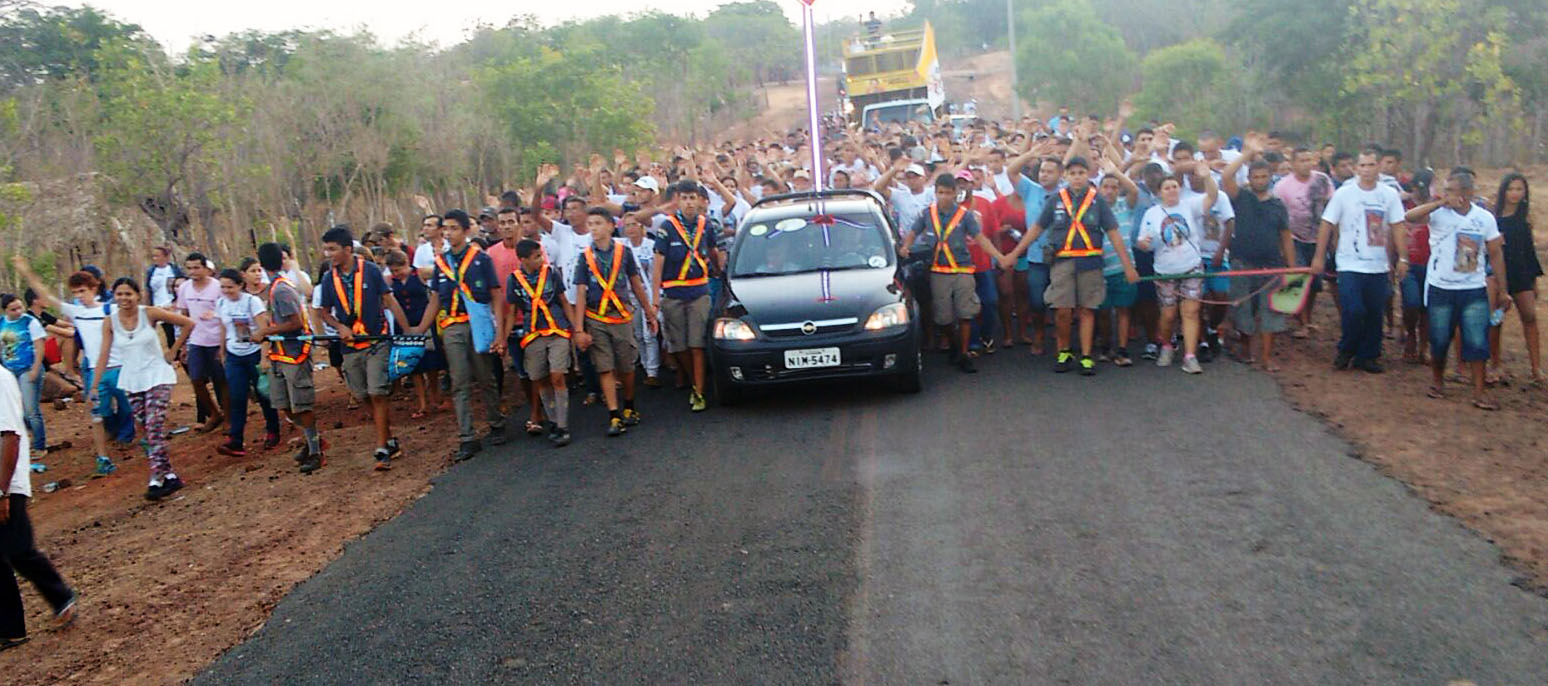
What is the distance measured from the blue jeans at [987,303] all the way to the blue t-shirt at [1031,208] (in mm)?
332

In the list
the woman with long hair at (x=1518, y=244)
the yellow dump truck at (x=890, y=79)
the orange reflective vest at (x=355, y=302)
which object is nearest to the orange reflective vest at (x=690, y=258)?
the orange reflective vest at (x=355, y=302)

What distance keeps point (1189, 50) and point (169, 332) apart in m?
33.3

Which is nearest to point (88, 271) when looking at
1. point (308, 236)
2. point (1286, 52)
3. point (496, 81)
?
point (308, 236)

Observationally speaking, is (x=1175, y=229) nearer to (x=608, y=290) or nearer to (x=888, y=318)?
(x=888, y=318)

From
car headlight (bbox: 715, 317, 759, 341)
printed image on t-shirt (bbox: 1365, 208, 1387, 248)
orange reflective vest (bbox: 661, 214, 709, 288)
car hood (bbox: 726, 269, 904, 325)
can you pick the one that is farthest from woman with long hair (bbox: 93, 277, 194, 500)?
printed image on t-shirt (bbox: 1365, 208, 1387, 248)

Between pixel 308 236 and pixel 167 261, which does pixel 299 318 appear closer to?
pixel 167 261

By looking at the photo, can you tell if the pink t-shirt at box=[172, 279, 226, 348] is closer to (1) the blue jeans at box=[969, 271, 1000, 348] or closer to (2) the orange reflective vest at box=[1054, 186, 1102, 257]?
(1) the blue jeans at box=[969, 271, 1000, 348]

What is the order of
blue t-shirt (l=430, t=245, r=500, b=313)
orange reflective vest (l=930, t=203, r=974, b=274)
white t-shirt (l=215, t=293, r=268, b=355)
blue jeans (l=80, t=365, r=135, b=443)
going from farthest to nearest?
blue jeans (l=80, t=365, r=135, b=443)
orange reflective vest (l=930, t=203, r=974, b=274)
white t-shirt (l=215, t=293, r=268, b=355)
blue t-shirt (l=430, t=245, r=500, b=313)

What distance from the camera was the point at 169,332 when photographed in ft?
54.3

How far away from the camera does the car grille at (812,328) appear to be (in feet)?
32.1

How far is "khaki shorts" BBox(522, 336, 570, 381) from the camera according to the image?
31.3ft

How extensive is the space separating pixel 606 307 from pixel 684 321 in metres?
1.08

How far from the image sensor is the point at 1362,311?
10.1 metres

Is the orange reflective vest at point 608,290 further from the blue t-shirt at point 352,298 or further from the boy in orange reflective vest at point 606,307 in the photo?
the blue t-shirt at point 352,298
